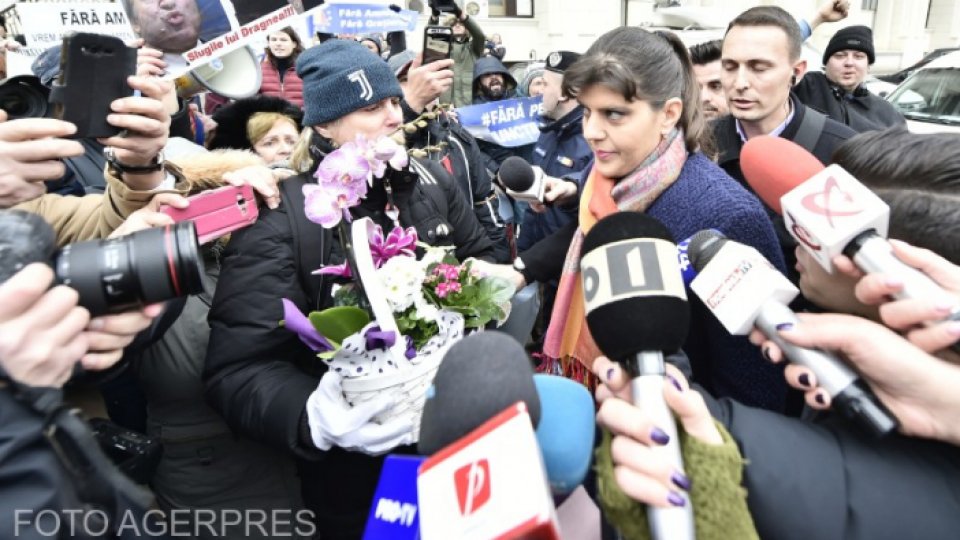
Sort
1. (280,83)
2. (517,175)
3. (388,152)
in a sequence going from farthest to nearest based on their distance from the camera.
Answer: (280,83) < (517,175) < (388,152)

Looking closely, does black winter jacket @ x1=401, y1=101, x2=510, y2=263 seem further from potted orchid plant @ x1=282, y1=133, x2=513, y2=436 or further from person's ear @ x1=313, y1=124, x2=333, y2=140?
potted orchid plant @ x1=282, y1=133, x2=513, y2=436

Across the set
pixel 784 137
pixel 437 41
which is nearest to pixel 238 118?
pixel 437 41

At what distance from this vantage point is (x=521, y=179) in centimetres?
220

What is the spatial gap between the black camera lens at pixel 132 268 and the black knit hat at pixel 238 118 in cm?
203

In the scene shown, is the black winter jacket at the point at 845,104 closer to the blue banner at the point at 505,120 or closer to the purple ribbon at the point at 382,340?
the blue banner at the point at 505,120

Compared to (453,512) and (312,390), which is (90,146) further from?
(453,512)

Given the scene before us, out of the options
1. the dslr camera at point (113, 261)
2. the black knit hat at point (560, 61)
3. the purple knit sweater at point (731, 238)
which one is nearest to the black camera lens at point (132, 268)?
the dslr camera at point (113, 261)

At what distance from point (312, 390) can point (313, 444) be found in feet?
0.51

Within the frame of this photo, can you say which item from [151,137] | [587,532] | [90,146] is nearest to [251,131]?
[90,146]

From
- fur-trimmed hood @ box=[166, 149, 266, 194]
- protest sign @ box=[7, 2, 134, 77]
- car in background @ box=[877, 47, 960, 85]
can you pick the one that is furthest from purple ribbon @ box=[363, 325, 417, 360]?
car in background @ box=[877, 47, 960, 85]

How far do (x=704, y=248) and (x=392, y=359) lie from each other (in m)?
0.67

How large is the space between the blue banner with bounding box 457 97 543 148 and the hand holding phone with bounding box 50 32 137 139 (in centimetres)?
322

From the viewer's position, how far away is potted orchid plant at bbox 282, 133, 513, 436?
4.15ft

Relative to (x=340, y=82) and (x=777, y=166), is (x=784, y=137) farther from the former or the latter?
(x=340, y=82)
